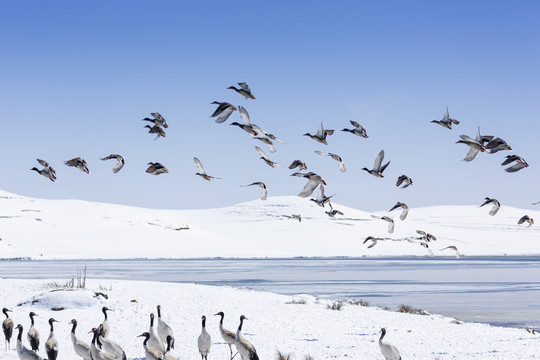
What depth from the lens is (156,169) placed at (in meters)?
14.0

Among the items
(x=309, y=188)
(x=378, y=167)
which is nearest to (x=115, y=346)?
(x=309, y=188)

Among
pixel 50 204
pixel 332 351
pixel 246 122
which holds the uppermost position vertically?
pixel 50 204

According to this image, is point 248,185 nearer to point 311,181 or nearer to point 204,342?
point 311,181

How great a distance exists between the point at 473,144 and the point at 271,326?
955cm

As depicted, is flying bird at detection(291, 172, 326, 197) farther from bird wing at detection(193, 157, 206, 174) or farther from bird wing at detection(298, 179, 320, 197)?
bird wing at detection(193, 157, 206, 174)

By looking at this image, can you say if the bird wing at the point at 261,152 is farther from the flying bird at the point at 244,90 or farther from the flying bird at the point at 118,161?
the flying bird at the point at 118,161

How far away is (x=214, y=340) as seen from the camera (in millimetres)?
18375

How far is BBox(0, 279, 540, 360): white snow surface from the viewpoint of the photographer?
54.8ft

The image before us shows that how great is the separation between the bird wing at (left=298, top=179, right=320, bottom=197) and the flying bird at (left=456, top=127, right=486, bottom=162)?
2833 millimetres

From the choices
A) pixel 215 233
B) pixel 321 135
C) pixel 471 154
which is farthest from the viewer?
pixel 215 233

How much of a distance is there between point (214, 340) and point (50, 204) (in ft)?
331

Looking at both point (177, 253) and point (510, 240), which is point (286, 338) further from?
point (510, 240)

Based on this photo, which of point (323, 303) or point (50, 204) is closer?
point (323, 303)

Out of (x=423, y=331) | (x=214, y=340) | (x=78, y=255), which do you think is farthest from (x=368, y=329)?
(x=78, y=255)
